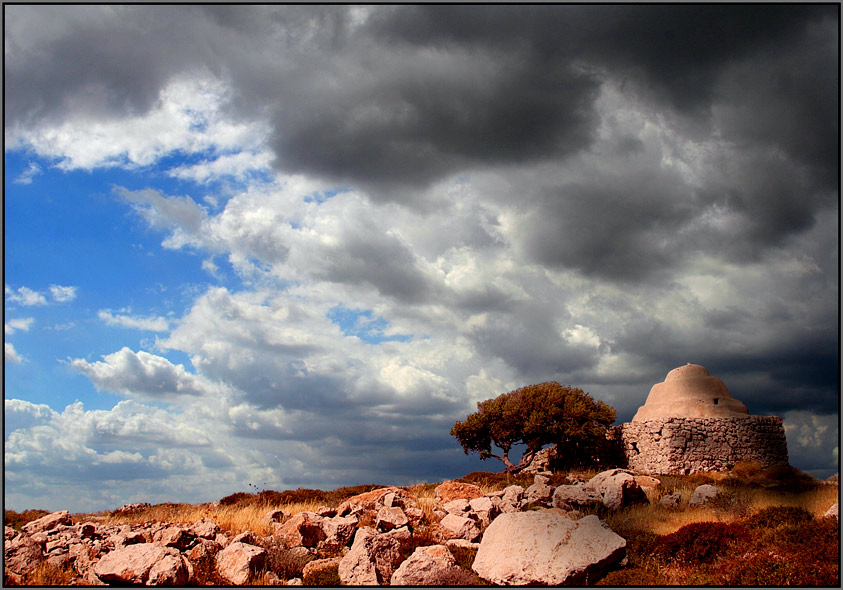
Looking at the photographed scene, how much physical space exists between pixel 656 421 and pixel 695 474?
150 inches

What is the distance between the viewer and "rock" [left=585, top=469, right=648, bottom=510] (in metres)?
18.9

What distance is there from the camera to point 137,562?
12070 millimetres

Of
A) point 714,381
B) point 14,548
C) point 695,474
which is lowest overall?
point 695,474

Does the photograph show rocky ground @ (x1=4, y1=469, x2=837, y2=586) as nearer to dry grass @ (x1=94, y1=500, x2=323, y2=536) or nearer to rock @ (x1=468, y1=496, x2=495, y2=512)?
rock @ (x1=468, y1=496, x2=495, y2=512)

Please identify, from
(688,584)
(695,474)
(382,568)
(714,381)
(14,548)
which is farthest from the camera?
(714,381)

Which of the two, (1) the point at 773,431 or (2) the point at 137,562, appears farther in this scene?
(1) the point at 773,431

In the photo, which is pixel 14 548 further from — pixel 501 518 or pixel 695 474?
pixel 695 474

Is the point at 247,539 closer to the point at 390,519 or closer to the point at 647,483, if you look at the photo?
the point at 390,519

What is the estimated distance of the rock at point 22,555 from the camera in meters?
13.1

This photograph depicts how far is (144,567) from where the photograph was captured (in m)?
11.9

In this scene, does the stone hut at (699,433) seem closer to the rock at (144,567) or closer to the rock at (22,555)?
the rock at (144,567)

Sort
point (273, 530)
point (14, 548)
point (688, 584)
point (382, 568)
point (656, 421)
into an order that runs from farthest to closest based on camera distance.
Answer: point (656, 421)
point (273, 530)
point (14, 548)
point (382, 568)
point (688, 584)

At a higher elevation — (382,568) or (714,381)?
(714,381)

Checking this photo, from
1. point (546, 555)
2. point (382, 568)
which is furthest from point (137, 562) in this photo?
point (546, 555)
